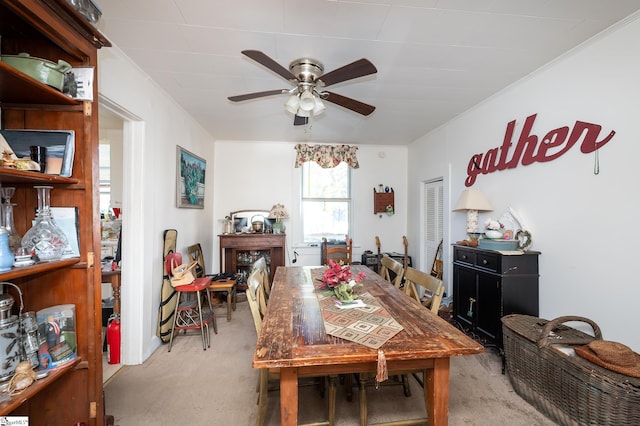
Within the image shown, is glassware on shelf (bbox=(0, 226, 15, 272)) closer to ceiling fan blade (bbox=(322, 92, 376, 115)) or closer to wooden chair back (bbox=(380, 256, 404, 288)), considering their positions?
ceiling fan blade (bbox=(322, 92, 376, 115))

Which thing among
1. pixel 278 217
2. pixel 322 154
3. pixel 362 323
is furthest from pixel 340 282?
pixel 322 154

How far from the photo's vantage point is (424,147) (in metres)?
4.33

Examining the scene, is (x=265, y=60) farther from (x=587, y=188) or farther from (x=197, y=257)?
(x=197, y=257)

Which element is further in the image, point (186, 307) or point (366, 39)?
point (186, 307)

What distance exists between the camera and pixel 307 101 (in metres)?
1.92

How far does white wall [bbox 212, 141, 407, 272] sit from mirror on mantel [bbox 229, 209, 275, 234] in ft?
0.38

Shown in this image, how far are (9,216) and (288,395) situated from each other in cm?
148

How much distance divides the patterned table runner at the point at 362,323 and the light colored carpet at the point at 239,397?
75 cm

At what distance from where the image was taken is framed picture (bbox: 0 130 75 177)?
3.99 ft

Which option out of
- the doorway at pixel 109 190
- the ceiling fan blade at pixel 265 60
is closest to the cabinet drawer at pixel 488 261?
the ceiling fan blade at pixel 265 60

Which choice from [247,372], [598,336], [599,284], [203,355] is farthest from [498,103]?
[203,355]

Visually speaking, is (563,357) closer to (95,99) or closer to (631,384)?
(631,384)

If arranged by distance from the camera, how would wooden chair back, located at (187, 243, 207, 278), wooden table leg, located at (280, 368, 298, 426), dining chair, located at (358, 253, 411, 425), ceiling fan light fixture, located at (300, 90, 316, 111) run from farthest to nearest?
wooden chair back, located at (187, 243, 207, 278), ceiling fan light fixture, located at (300, 90, 316, 111), dining chair, located at (358, 253, 411, 425), wooden table leg, located at (280, 368, 298, 426)

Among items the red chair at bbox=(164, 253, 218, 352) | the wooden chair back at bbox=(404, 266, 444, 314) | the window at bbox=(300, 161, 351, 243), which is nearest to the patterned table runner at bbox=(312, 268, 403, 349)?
the wooden chair back at bbox=(404, 266, 444, 314)
